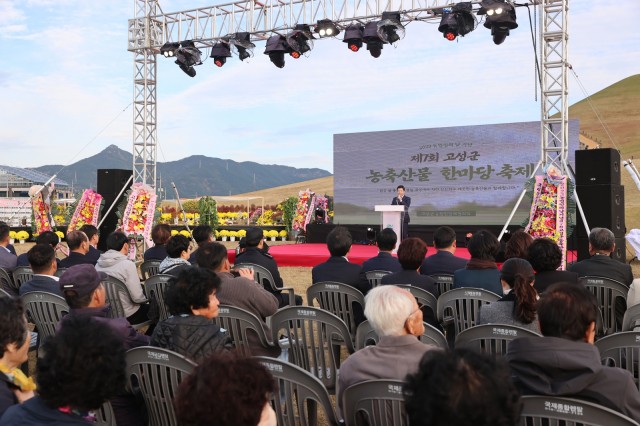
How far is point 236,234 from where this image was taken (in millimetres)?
18781

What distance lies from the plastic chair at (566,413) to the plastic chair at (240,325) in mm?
1665

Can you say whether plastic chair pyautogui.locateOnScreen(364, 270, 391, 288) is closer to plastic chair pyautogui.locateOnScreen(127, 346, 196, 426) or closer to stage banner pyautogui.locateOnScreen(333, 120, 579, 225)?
plastic chair pyautogui.locateOnScreen(127, 346, 196, 426)

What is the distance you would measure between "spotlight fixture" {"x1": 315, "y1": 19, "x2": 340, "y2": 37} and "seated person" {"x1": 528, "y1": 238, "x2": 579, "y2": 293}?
317 inches

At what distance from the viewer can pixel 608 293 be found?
12.8ft

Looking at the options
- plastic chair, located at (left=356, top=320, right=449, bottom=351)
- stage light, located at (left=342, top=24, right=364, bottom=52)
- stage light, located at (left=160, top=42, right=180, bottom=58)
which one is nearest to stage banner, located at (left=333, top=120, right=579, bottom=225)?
stage light, located at (left=342, top=24, right=364, bottom=52)

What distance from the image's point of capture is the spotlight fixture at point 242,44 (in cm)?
1152

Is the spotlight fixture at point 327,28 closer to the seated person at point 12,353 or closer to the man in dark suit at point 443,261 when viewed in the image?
the man in dark suit at point 443,261

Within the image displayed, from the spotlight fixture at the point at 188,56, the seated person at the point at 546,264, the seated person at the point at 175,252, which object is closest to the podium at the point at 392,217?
the spotlight fixture at the point at 188,56

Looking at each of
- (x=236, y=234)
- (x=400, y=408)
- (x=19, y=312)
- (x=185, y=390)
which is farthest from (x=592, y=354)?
(x=236, y=234)

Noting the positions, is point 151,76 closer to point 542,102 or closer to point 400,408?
point 542,102

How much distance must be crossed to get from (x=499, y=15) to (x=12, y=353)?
29.5 ft

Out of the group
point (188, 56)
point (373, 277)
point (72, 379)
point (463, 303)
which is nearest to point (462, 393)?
point (72, 379)

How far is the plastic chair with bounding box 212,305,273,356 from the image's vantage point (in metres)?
3.02

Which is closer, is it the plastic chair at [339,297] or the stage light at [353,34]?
the plastic chair at [339,297]
